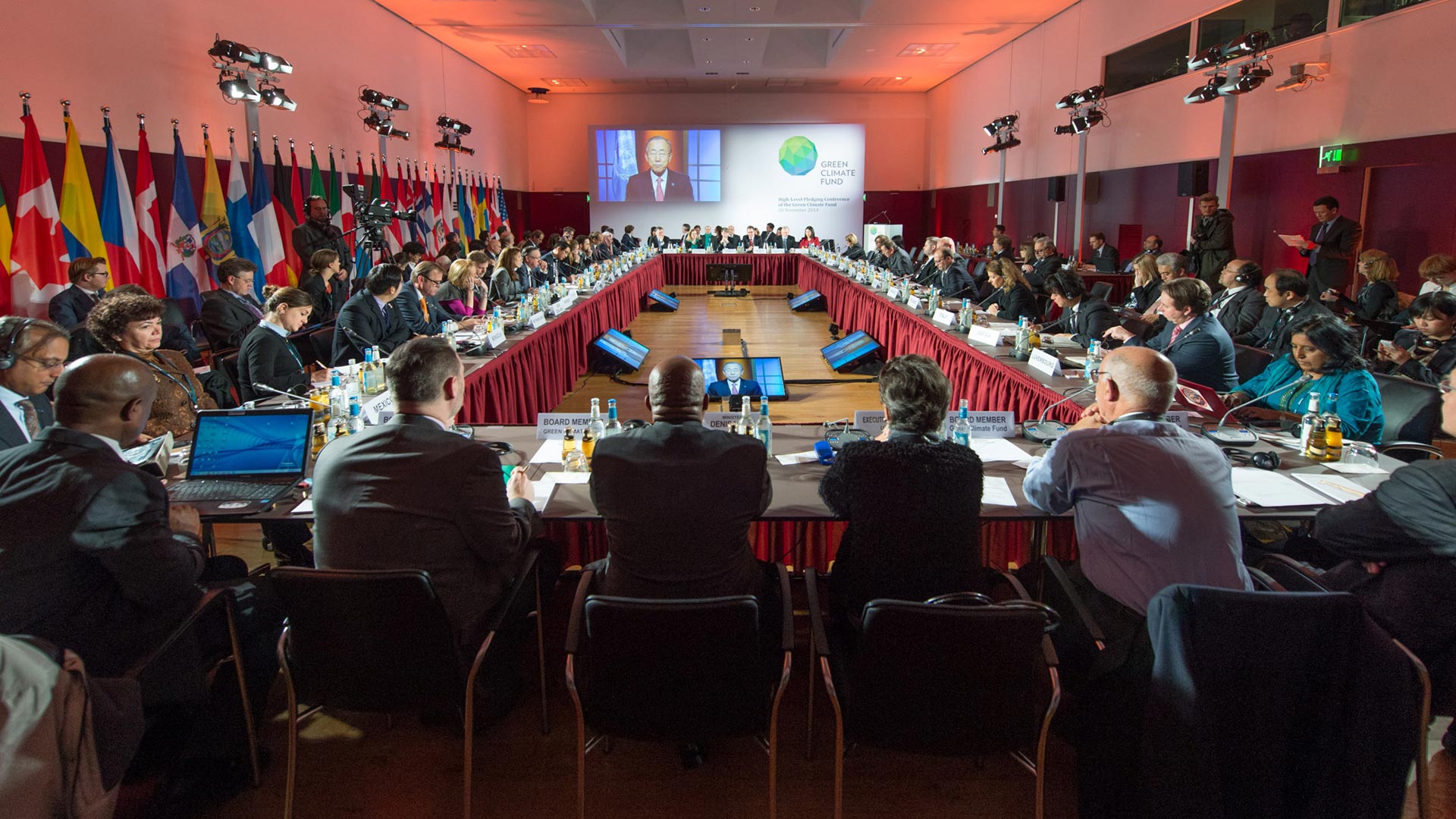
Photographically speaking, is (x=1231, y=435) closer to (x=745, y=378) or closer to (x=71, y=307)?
(x=745, y=378)

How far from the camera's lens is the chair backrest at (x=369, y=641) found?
5.73 feet

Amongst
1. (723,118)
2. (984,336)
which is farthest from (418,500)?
(723,118)

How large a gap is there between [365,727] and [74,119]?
18.1 ft

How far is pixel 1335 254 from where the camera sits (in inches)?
263

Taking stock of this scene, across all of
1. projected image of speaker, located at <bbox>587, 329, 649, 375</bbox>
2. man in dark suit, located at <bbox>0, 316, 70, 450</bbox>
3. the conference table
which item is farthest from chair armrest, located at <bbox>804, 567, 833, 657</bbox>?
projected image of speaker, located at <bbox>587, 329, 649, 375</bbox>

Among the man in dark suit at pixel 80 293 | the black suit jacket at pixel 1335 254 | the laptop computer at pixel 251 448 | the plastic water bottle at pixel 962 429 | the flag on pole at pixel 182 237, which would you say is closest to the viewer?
the laptop computer at pixel 251 448

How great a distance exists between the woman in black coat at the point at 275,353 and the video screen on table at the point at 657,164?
14.4 meters

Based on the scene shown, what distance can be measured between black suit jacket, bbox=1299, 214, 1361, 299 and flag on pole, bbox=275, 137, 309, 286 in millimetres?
8543

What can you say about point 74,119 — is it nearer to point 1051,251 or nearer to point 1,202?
point 1,202

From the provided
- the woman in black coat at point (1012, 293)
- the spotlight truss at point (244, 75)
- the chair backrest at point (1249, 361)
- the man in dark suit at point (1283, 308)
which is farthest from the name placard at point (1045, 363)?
the spotlight truss at point (244, 75)

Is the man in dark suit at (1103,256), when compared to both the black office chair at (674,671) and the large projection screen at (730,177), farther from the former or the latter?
the black office chair at (674,671)

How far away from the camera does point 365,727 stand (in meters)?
2.39

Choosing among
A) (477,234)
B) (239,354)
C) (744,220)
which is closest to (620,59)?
(477,234)

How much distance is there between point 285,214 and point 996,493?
7579mm
